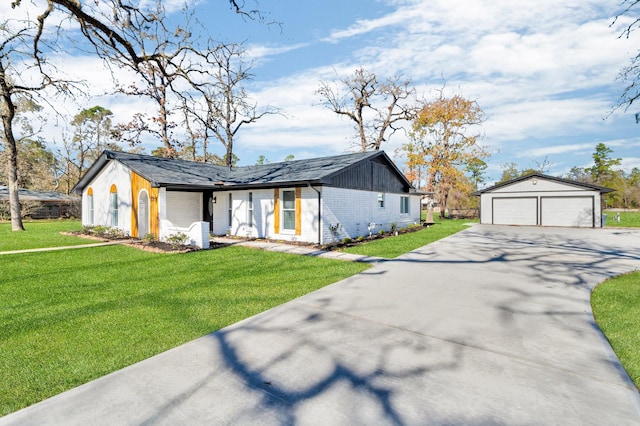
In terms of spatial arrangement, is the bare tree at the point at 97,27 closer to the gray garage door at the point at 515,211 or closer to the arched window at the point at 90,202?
the arched window at the point at 90,202

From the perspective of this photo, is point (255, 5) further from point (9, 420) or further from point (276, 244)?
point (9, 420)

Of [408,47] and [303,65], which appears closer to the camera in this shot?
[408,47]

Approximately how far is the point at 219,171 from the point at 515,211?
22225 millimetres

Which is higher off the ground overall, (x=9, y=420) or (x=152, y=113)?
(x=152, y=113)

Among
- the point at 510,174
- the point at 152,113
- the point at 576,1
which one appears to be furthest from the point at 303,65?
the point at 510,174

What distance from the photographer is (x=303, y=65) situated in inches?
634

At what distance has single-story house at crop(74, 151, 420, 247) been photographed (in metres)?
12.5

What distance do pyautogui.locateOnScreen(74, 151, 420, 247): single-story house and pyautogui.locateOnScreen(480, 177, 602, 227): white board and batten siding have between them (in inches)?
487

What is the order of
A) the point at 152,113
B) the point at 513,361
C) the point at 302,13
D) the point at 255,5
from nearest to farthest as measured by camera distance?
the point at 513,361
the point at 255,5
the point at 302,13
the point at 152,113

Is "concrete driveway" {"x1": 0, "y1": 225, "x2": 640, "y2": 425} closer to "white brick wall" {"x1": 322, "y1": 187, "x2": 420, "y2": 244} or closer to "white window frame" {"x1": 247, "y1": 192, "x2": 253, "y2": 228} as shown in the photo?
"white brick wall" {"x1": 322, "y1": 187, "x2": 420, "y2": 244}

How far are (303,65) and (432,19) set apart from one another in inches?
314

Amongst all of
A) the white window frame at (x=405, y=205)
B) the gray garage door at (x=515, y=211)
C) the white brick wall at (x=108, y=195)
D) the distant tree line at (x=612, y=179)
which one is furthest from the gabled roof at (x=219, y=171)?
the distant tree line at (x=612, y=179)

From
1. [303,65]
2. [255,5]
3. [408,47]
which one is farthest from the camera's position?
[303,65]

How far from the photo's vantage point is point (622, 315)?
4.55m
